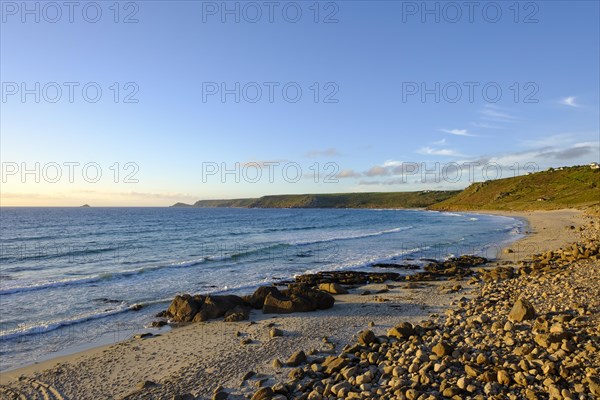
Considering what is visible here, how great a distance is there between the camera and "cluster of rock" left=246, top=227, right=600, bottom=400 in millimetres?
7652

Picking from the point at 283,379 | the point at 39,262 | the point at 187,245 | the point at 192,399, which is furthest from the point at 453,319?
the point at 187,245

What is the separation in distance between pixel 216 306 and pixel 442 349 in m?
9.83

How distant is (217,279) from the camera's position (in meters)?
25.9

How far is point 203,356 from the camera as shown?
11891mm

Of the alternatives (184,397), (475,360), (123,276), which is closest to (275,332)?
(184,397)

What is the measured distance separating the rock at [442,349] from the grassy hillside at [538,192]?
9944 cm

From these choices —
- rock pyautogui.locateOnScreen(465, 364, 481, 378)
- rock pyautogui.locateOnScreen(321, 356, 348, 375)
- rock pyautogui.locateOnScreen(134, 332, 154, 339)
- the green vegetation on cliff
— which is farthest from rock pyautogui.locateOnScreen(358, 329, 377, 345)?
the green vegetation on cliff

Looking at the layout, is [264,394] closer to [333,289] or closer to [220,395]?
[220,395]

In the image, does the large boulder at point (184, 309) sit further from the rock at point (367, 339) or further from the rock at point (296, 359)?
the rock at point (367, 339)

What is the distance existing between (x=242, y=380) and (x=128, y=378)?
3.17 m

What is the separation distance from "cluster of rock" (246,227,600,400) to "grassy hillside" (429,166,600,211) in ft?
315

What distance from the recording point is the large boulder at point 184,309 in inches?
638

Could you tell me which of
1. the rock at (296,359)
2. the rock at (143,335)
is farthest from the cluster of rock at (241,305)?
the rock at (296,359)

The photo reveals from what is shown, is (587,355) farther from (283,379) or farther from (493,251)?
(493,251)
